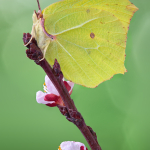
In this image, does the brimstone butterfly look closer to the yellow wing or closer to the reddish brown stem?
the yellow wing

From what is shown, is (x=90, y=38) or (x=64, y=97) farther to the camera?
(x=90, y=38)

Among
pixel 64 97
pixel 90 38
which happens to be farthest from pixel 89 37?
pixel 64 97

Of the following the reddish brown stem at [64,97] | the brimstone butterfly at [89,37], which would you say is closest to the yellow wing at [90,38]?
the brimstone butterfly at [89,37]

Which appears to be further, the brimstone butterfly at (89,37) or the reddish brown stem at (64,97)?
the brimstone butterfly at (89,37)

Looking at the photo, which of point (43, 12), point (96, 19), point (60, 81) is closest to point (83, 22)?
point (96, 19)

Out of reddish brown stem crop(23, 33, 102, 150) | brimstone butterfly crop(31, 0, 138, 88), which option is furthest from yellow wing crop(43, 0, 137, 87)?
reddish brown stem crop(23, 33, 102, 150)

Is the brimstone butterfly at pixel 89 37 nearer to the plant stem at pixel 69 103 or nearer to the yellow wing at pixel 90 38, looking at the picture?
the yellow wing at pixel 90 38

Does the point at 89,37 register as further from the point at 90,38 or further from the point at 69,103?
the point at 69,103

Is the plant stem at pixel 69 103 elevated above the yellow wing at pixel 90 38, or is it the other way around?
the yellow wing at pixel 90 38

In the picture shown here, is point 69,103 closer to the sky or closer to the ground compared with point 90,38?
closer to the ground

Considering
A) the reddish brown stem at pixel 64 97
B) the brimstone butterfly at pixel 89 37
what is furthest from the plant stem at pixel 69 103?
the brimstone butterfly at pixel 89 37

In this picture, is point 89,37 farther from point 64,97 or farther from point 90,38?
point 64,97
